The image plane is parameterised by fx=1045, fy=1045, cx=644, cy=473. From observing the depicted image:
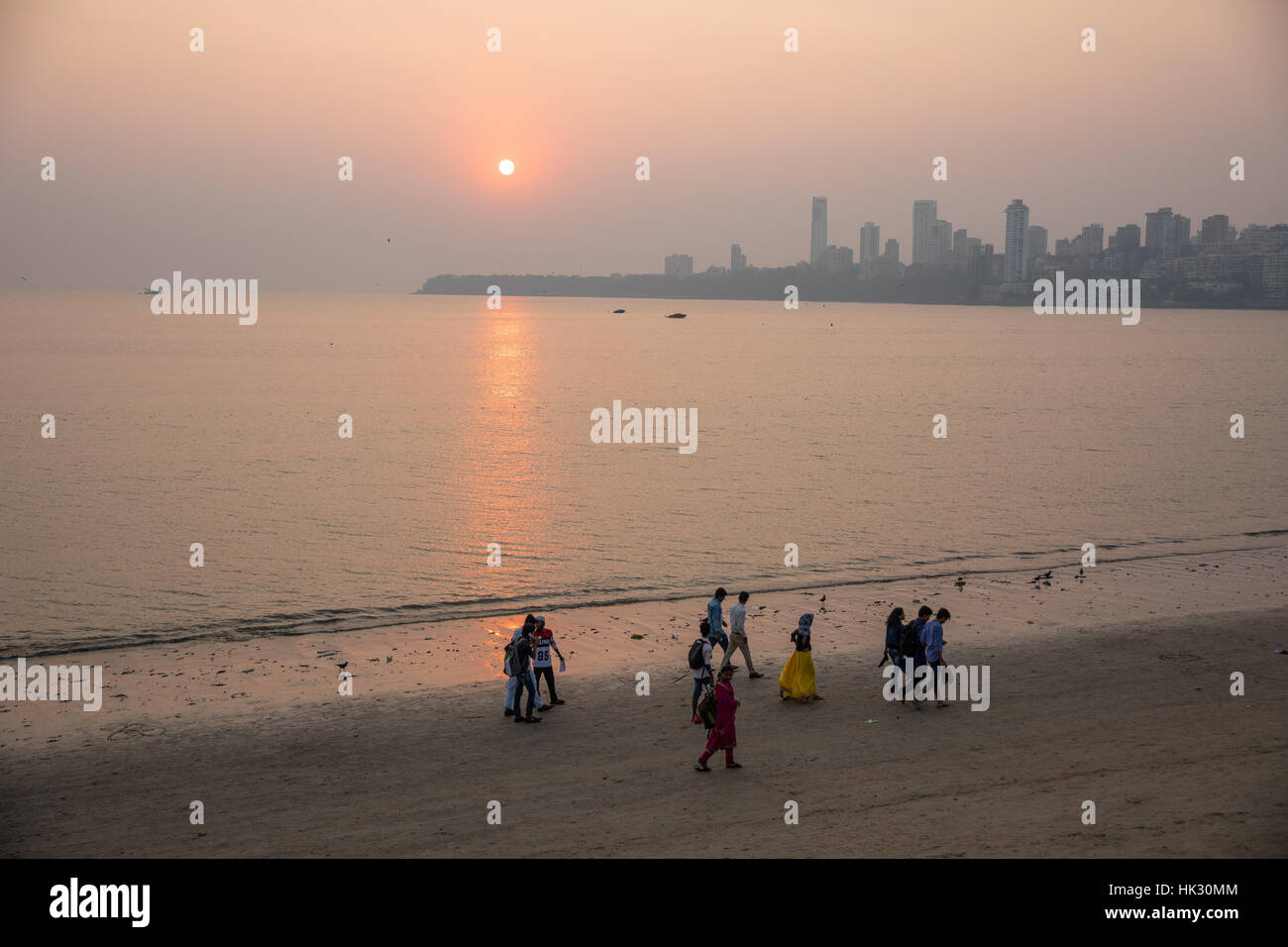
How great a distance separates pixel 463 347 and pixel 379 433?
11278cm

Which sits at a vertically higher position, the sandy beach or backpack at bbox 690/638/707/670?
backpack at bbox 690/638/707/670

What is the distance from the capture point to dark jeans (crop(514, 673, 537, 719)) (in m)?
17.4

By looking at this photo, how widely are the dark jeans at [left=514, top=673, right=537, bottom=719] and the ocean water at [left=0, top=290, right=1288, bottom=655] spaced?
9.54 m

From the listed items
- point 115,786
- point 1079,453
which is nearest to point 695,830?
point 115,786

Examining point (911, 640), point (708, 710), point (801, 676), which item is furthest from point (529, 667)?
point (911, 640)

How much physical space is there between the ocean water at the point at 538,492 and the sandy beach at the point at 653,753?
536cm

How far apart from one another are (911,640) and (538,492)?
1166 inches

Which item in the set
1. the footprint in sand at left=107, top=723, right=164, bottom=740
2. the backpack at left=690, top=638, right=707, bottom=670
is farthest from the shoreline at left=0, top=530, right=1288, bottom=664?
the backpack at left=690, top=638, right=707, bottom=670

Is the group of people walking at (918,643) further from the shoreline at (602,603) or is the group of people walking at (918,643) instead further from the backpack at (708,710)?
the shoreline at (602,603)

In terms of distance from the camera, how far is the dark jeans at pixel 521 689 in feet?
57.2

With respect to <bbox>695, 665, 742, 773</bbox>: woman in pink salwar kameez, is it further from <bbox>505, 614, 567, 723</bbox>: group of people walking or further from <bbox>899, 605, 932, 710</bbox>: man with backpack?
<bbox>899, 605, 932, 710</bbox>: man with backpack

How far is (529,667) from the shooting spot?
17547mm

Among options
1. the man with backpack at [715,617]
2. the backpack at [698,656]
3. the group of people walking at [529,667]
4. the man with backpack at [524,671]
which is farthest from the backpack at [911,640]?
the man with backpack at [524,671]

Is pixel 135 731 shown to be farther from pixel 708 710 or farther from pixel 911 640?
pixel 911 640
